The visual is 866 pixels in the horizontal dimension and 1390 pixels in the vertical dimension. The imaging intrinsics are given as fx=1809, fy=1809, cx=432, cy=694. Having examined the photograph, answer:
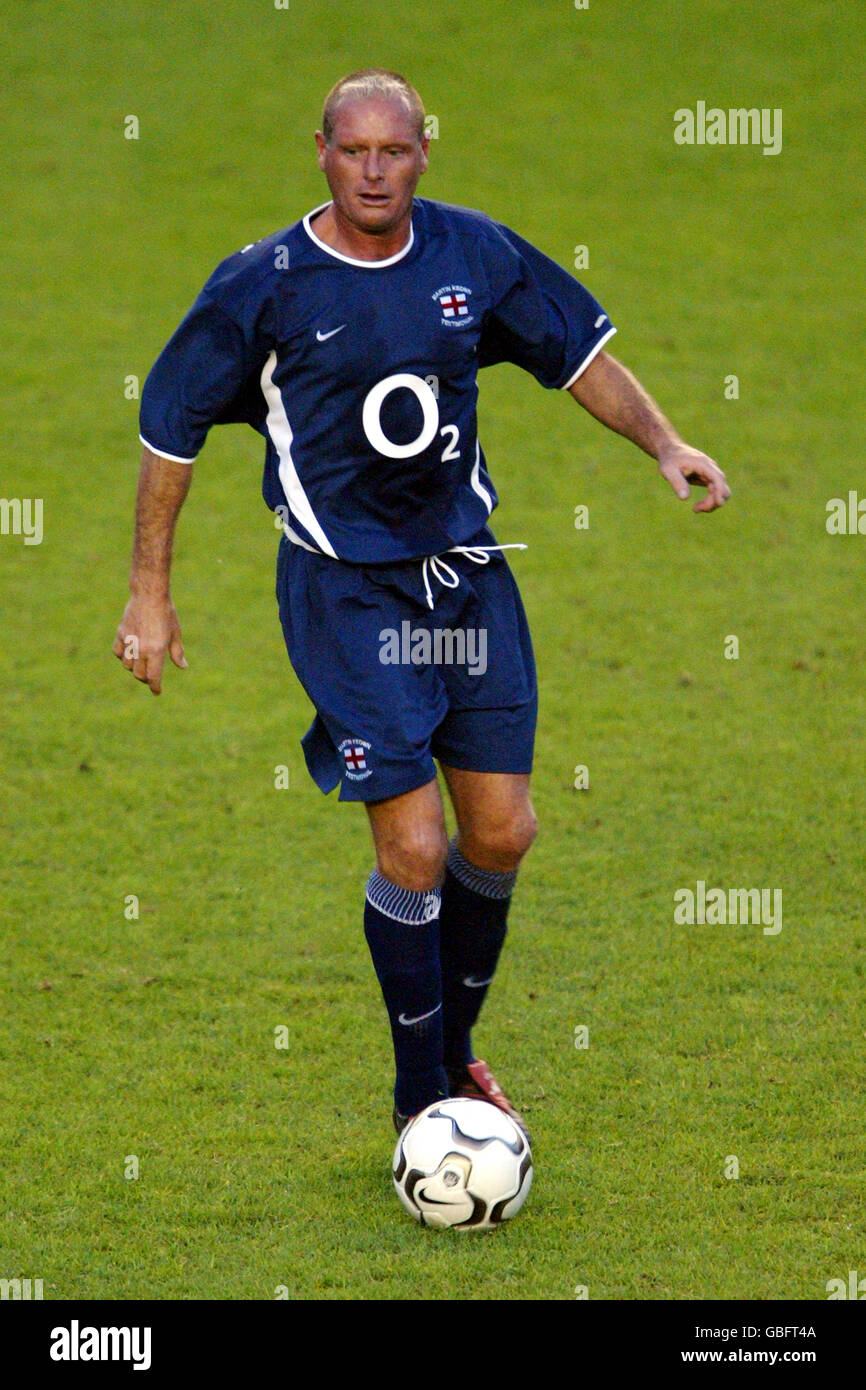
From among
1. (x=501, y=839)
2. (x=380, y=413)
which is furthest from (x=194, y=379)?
(x=501, y=839)

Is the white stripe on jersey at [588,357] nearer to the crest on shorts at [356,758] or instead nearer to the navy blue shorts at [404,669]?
the navy blue shorts at [404,669]

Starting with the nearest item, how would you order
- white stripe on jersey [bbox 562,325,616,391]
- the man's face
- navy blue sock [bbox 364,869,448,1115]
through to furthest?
the man's face
navy blue sock [bbox 364,869,448,1115]
white stripe on jersey [bbox 562,325,616,391]

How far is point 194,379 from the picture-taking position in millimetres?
4117

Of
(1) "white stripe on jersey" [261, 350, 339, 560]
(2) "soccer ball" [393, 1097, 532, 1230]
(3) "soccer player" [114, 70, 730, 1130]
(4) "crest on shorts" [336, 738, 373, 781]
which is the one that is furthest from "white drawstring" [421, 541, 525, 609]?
(2) "soccer ball" [393, 1097, 532, 1230]

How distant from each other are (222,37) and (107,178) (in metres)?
2.83

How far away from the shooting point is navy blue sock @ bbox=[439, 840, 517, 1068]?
4.58 meters

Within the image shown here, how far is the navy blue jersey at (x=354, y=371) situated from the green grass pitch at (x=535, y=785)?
156 cm

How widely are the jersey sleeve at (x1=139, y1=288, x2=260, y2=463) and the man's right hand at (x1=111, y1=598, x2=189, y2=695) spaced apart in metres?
0.35

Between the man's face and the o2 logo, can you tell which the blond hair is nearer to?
the man's face

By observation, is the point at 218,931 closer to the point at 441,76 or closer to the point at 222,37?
the point at 441,76

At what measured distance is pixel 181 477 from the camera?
4.21 m

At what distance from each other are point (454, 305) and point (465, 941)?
159cm
